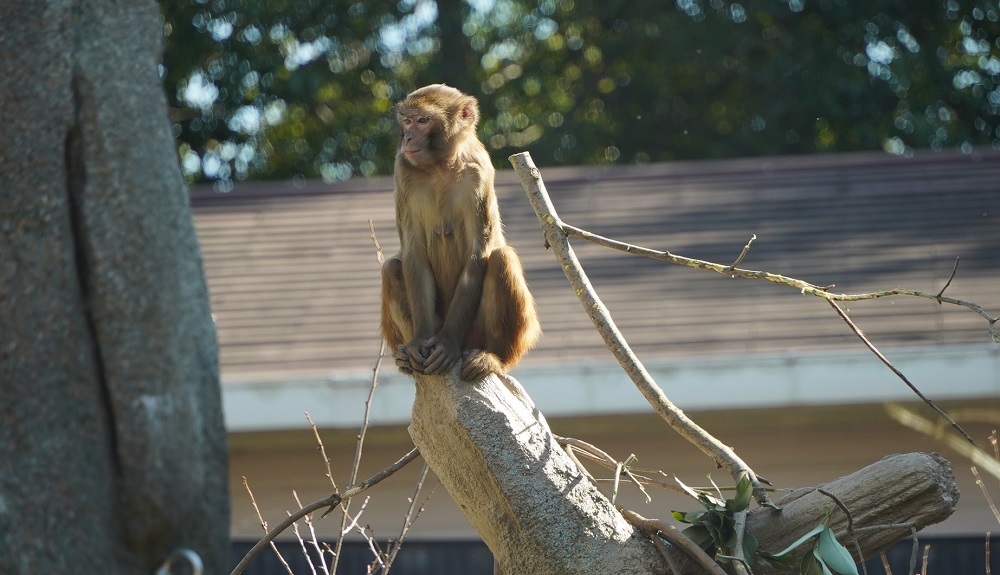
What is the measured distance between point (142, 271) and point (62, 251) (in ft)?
0.62

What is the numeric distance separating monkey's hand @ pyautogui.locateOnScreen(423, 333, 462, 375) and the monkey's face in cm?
78

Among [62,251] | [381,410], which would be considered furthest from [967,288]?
[62,251]

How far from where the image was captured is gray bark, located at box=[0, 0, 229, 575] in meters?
2.68

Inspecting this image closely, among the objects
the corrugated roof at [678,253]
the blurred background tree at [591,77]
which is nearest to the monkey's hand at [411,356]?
the corrugated roof at [678,253]

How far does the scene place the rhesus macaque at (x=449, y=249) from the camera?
4.62 m

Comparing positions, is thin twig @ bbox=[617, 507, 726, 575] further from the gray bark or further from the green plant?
the gray bark

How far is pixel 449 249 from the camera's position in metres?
4.78

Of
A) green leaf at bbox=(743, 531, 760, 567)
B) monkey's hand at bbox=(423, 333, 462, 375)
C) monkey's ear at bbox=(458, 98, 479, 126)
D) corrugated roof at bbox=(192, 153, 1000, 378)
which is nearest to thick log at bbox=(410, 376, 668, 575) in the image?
green leaf at bbox=(743, 531, 760, 567)

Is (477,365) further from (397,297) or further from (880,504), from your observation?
(880,504)

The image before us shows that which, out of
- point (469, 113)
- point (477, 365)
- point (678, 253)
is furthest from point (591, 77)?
point (477, 365)

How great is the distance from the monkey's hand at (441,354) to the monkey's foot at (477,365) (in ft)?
0.16

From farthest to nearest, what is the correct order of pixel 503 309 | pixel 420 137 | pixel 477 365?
pixel 420 137
pixel 503 309
pixel 477 365

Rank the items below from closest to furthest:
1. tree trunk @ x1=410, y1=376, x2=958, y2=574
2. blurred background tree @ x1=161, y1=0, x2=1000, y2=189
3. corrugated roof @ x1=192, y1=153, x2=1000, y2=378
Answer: tree trunk @ x1=410, y1=376, x2=958, y2=574, corrugated roof @ x1=192, y1=153, x2=1000, y2=378, blurred background tree @ x1=161, y1=0, x2=1000, y2=189

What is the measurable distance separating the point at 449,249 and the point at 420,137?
477 millimetres
